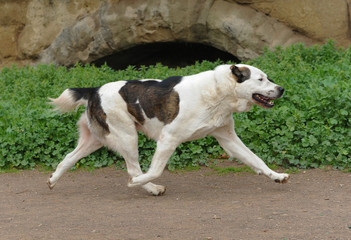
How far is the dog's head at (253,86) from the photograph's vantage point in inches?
223

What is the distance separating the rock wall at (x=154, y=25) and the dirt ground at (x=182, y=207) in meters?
4.39

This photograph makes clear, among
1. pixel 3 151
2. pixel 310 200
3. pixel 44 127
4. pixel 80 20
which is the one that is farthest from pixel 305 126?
pixel 80 20

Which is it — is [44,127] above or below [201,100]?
below

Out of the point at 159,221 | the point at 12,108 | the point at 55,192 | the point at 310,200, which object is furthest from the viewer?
the point at 12,108

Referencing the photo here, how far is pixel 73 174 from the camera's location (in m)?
7.61

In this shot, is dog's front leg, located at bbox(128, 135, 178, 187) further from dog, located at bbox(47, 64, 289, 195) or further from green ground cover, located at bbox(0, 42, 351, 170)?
green ground cover, located at bbox(0, 42, 351, 170)

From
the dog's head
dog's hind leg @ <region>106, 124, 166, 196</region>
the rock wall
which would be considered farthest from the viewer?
the rock wall

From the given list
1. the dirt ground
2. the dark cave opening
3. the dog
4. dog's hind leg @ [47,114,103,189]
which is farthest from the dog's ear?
the dark cave opening

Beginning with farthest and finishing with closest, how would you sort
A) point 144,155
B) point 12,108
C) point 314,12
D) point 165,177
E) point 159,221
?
point 314,12 < point 12,108 < point 144,155 < point 165,177 < point 159,221

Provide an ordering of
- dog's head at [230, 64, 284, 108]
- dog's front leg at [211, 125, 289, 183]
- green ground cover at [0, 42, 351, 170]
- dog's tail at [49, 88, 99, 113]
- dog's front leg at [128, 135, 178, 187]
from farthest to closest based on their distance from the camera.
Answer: green ground cover at [0, 42, 351, 170], dog's tail at [49, 88, 99, 113], dog's front leg at [211, 125, 289, 183], dog's front leg at [128, 135, 178, 187], dog's head at [230, 64, 284, 108]

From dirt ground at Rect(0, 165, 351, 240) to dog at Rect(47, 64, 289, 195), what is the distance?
1.02 ft

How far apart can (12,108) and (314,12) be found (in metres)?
5.69

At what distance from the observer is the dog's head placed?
5.66m

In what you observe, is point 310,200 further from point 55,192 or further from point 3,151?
point 3,151
